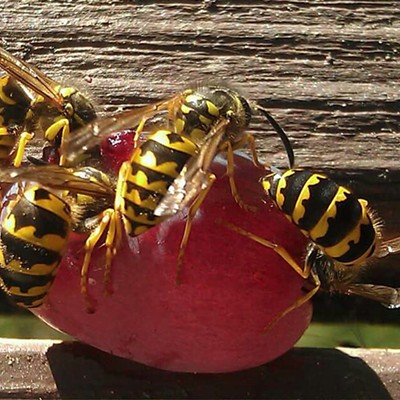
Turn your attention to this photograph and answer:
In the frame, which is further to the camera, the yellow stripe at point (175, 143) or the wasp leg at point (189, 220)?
the yellow stripe at point (175, 143)

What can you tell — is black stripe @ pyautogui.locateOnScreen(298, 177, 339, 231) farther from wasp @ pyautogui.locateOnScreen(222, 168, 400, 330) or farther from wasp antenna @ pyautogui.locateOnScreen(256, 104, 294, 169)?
wasp antenna @ pyautogui.locateOnScreen(256, 104, 294, 169)

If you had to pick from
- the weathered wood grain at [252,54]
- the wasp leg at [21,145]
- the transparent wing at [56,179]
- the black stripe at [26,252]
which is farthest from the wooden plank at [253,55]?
the black stripe at [26,252]

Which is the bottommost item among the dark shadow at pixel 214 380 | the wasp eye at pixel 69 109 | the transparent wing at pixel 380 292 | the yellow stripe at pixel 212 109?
the dark shadow at pixel 214 380

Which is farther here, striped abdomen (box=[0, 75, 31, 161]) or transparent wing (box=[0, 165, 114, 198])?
striped abdomen (box=[0, 75, 31, 161])

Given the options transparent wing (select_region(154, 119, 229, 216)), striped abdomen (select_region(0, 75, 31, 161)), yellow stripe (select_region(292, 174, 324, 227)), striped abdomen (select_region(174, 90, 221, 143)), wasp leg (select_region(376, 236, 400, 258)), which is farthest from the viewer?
striped abdomen (select_region(0, 75, 31, 161))

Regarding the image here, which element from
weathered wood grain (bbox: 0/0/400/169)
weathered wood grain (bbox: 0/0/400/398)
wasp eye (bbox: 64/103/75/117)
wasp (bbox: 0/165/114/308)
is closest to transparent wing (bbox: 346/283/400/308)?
weathered wood grain (bbox: 0/0/400/398)

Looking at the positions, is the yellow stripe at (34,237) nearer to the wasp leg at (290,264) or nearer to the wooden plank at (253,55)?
the wasp leg at (290,264)
